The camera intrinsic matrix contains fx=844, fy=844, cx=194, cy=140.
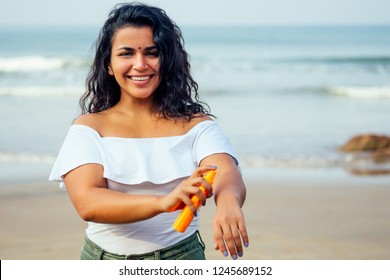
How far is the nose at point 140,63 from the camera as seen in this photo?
5.98 feet

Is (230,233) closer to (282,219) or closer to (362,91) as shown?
(282,219)

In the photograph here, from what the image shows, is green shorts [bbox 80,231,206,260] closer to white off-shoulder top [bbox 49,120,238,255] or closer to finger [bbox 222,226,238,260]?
white off-shoulder top [bbox 49,120,238,255]

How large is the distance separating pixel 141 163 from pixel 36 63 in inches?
604

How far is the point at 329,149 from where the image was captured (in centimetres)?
729

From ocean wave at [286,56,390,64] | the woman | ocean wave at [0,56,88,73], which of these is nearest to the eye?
the woman

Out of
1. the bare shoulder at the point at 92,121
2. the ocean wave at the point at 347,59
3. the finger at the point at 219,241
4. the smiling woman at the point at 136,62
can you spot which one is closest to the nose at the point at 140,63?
the smiling woman at the point at 136,62

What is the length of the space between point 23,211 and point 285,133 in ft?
11.3

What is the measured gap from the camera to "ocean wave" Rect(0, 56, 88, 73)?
1600cm

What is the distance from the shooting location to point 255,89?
1269 cm

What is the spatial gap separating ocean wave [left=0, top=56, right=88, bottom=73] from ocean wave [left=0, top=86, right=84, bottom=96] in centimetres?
285

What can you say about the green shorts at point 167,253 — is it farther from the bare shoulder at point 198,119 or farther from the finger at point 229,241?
the finger at point 229,241

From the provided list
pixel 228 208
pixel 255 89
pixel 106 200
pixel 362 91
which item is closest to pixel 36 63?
pixel 255 89
